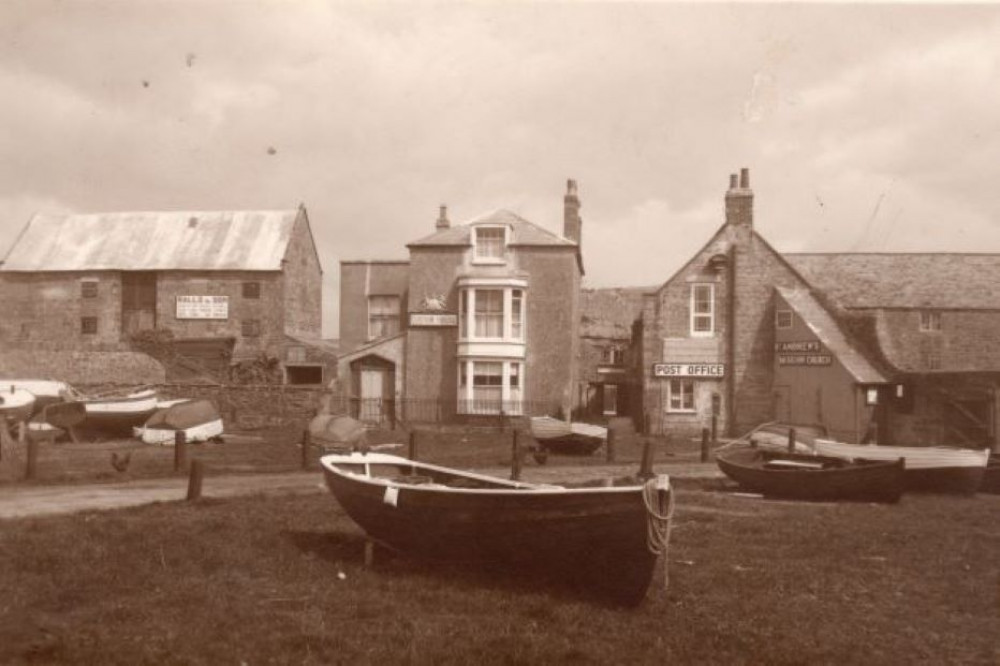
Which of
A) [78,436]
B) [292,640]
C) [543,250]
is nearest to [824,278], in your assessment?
[543,250]

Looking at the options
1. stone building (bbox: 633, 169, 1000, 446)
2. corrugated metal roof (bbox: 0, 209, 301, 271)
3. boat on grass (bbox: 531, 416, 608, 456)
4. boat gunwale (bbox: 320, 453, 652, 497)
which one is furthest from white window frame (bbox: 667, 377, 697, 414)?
boat gunwale (bbox: 320, 453, 652, 497)

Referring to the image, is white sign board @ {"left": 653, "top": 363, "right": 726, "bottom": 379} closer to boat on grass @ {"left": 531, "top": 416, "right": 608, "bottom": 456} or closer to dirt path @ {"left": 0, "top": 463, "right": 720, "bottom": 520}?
boat on grass @ {"left": 531, "top": 416, "right": 608, "bottom": 456}

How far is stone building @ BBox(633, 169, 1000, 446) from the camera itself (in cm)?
3378

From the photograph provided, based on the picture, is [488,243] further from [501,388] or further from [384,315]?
[384,315]

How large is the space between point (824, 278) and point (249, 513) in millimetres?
33887

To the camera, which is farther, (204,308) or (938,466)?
(204,308)

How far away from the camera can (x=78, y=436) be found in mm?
30547

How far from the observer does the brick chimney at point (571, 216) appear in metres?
41.4

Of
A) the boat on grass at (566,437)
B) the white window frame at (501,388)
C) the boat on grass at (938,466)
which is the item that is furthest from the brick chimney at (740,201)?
the boat on grass at (938,466)

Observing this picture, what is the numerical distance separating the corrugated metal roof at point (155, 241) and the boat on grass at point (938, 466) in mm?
34663

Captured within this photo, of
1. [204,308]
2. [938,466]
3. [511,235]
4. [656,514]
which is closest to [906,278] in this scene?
[511,235]

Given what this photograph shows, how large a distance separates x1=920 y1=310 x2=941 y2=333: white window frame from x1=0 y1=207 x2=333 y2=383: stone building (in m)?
29.1

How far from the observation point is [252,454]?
26016mm

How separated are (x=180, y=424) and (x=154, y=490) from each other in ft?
37.3
